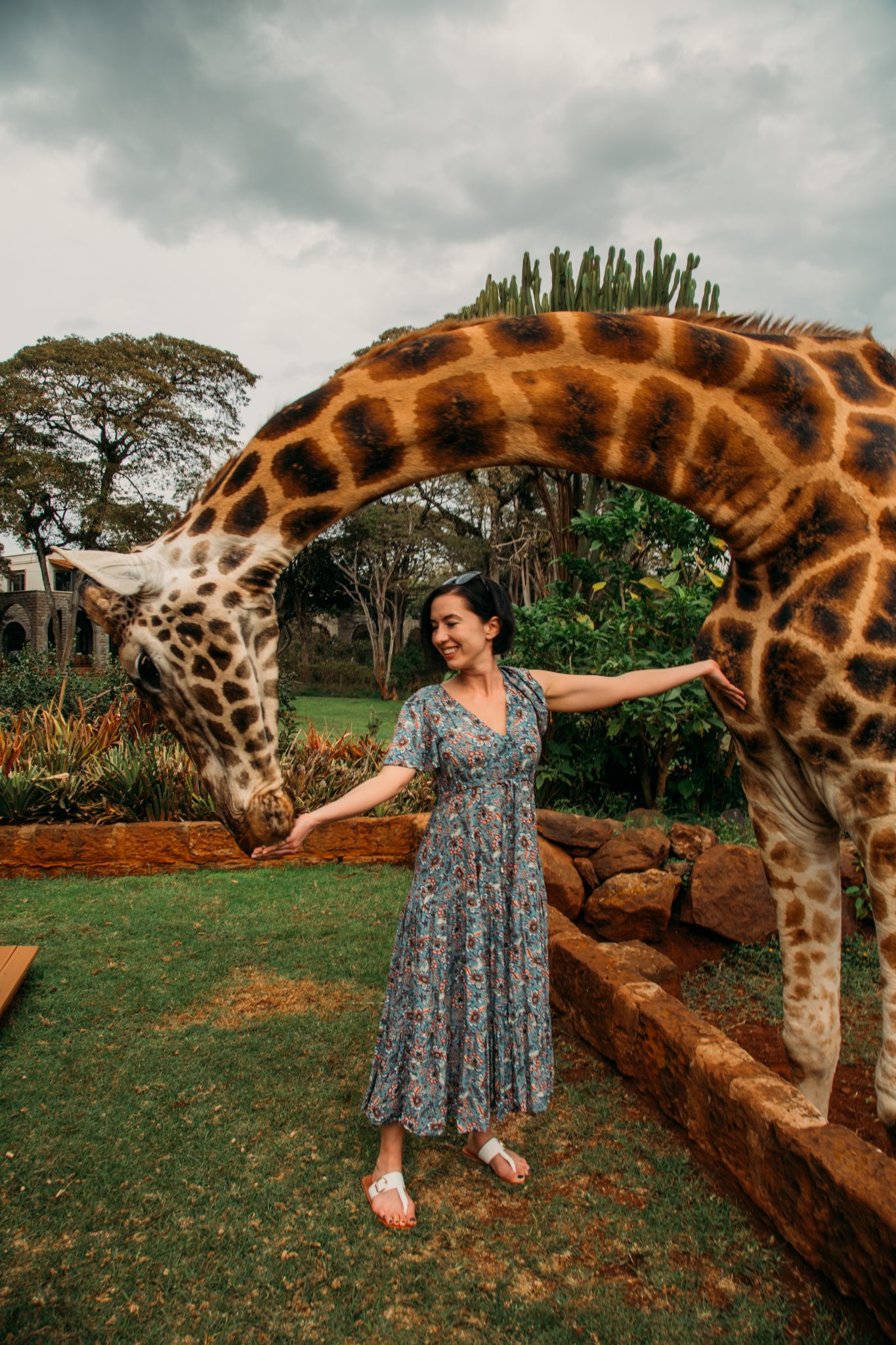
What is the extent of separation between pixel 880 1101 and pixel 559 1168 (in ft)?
3.48

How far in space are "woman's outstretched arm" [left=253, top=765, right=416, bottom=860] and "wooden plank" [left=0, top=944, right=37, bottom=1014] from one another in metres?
2.07

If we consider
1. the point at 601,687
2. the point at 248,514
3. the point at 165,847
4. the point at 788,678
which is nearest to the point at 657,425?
the point at 788,678

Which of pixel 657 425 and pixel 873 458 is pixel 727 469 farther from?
pixel 873 458

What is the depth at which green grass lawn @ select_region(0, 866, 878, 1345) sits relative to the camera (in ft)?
6.71

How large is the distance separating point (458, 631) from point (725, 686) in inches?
31.2

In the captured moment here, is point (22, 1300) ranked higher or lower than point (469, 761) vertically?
lower

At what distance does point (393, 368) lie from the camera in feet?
7.50

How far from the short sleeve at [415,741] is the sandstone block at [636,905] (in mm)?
2378

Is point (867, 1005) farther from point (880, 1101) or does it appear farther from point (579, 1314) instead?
point (579, 1314)

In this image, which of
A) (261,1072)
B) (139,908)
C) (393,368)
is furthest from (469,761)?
(139,908)

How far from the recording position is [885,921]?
2086mm

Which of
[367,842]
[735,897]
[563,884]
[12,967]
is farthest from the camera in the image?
[367,842]

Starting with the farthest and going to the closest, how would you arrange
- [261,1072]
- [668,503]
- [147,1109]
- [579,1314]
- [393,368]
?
[668,503] < [261,1072] < [147,1109] < [393,368] < [579,1314]

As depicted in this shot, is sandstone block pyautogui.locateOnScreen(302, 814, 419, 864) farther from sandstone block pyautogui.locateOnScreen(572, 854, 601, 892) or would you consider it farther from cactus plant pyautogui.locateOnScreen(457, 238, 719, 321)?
cactus plant pyautogui.locateOnScreen(457, 238, 719, 321)
